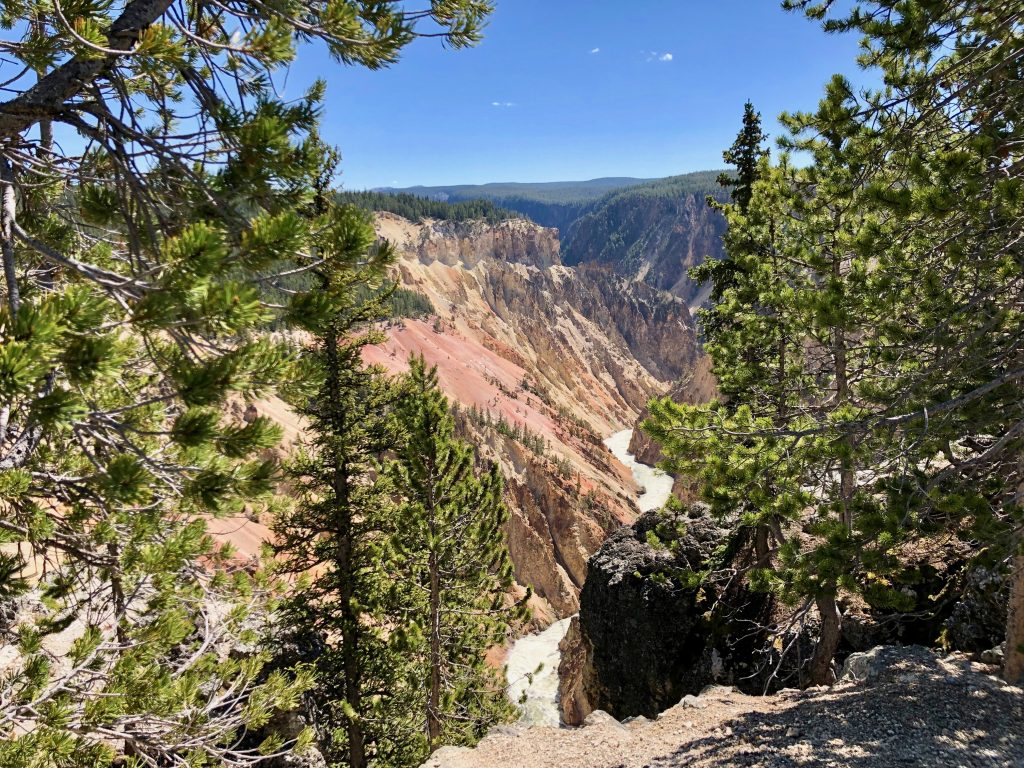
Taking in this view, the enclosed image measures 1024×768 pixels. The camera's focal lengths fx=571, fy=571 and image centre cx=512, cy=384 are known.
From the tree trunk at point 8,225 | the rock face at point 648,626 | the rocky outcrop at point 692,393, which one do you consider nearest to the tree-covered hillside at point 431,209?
the rocky outcrop at point 692,393

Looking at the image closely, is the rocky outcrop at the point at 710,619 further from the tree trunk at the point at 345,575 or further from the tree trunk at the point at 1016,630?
the tree trunk at the point at 345,575

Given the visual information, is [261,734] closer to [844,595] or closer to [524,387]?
[844,595]

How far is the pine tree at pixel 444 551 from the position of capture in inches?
382

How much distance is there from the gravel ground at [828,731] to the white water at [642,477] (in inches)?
1994

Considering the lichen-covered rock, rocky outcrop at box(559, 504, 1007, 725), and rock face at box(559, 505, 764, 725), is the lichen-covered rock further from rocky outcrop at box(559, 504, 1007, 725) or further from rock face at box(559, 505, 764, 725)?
rock face at box(559, 505, 764, 725)

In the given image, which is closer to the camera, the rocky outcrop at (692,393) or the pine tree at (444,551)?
the pine tree at (444,551)

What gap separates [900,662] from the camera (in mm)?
7301

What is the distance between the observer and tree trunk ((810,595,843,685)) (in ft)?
28.0

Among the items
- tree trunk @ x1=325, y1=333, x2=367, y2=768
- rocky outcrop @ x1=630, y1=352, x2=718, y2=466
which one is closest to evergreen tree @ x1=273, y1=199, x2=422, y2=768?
tree trunk @ x1=325, y1=333, x2=367, y2=768

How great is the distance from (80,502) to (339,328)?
647cm

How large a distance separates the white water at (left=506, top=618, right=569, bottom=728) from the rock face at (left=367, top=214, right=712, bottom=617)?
206 inches

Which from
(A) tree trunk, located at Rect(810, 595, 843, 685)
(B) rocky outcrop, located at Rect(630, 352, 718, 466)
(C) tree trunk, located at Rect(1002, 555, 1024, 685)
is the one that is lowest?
(B) rocky outcrop, located at Rect(630, 352, 718, 466)

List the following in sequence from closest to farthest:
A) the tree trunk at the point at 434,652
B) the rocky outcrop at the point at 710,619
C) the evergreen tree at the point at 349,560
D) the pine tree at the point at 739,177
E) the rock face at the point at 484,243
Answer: the rocky outcrop at the point at 710,619
the tree trunk at the point at 434,652
the evergreen tree at the point at 349,560
the pine tree at the point at 739,177
the rock face at the point at 484,243

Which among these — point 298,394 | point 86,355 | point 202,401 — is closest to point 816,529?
point 298,394
